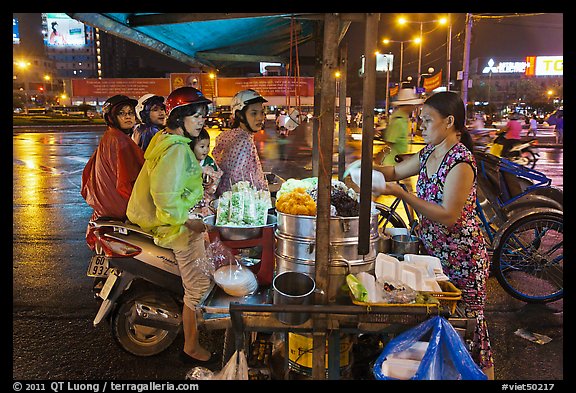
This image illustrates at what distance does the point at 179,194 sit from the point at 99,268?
138 cm

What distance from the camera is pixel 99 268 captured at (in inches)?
147

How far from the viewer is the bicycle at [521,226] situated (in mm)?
4633

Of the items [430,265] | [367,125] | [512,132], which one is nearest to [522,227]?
[430,265]

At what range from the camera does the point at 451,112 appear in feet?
8.82

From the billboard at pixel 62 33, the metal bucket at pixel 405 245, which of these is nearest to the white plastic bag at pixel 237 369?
the metal bucket at pixel 405 245

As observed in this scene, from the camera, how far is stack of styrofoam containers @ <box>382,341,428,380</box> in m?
2.09

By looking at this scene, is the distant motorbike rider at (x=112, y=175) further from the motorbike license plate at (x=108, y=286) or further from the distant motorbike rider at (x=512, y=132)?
the distant motorbike rider at (x=512, y=132)

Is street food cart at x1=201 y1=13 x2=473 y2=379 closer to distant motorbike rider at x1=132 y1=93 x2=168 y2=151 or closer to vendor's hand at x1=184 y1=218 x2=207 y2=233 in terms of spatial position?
vendor's hand at x1=184 y1=218 x2=207 y2=233

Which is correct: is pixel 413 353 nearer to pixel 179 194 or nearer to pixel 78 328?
pixel 179 194

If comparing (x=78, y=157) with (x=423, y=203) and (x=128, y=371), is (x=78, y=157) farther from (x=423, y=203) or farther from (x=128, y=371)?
(x=423, y=203)

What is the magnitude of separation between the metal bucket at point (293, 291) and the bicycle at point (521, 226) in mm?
2947

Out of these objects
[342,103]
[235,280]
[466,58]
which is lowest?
[235,280]
